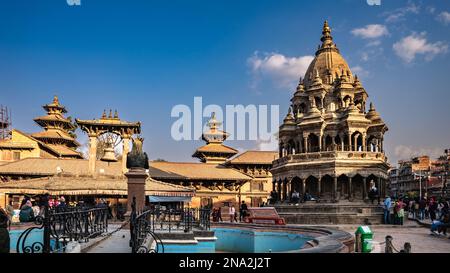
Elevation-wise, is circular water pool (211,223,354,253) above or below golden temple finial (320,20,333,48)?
below

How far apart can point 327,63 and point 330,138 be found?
9046 mm

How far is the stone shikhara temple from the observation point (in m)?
34.9

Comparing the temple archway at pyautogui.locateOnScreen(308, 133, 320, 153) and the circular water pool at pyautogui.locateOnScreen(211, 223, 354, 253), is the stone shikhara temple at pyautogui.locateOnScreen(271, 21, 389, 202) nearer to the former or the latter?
the temple archway at pyautogui.locateOnScreen(308, 133, 320, 153)

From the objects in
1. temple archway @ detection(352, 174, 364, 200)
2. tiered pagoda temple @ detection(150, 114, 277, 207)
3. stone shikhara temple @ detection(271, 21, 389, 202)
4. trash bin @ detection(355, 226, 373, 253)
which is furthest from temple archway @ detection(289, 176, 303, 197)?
trash bin @ detection(355, 226, 373, 253)

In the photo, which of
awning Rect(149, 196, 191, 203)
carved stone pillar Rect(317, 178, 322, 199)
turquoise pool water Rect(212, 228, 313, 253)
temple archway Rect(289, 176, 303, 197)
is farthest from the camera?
temple archway Rect(289, 176, 303, 197)

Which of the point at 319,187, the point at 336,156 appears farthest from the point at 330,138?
the point at 319,187

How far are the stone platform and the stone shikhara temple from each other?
543 centimetres

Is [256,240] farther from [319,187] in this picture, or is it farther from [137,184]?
[319,187]

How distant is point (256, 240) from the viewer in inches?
745

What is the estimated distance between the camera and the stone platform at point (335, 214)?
2553 cm

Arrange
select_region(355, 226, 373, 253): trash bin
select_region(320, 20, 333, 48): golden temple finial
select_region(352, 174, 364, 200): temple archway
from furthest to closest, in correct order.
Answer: select_region(320, 20, 333, 48): golden temple finial → select_region(352, 174, 364, 200): temple archway → select_region(355, 226, 373, 253): trash bin

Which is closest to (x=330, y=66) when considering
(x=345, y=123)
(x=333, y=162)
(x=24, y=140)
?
(x=345, y=123)

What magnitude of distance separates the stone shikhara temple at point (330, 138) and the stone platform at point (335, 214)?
17.8 feet
